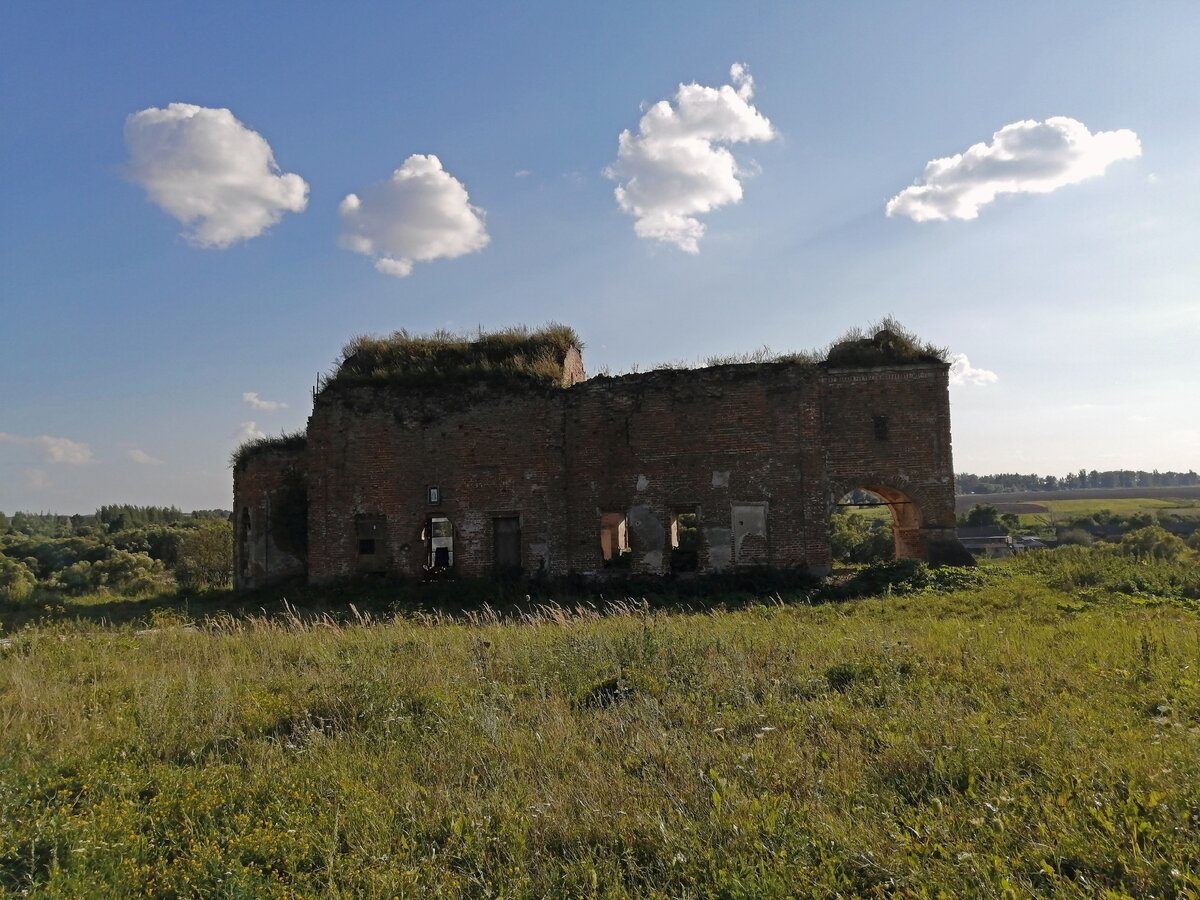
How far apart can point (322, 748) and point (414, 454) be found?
11.7 m

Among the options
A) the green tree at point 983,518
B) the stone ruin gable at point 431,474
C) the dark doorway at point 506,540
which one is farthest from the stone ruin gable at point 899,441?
the green tree at point 983,518

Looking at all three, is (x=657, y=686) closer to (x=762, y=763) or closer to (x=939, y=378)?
(x=762, y=763)

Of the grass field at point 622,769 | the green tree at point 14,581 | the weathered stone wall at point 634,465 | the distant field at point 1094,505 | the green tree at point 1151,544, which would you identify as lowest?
the distant field at point 1094,505

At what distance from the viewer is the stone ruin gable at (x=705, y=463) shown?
15.2 meters

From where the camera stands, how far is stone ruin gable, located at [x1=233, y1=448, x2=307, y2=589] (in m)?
17.9

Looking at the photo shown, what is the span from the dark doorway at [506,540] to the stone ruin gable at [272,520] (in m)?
5.09

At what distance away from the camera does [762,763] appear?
173 inches

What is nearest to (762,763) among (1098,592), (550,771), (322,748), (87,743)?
(550,771)

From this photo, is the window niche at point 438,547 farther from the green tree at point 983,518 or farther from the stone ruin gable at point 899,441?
the green tree at point 983,518

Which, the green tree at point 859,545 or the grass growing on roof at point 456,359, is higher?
the grass growing on roof at point 456,359

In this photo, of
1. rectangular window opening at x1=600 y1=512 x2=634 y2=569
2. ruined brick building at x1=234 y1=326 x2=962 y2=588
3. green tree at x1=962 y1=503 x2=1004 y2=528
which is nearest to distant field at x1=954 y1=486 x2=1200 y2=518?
green tree at x1=962 y1=503 x2=1004 y2=528

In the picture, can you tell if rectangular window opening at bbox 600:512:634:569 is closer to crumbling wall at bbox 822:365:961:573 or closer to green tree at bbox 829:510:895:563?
crumbling wall at bbox 822:365:961:573

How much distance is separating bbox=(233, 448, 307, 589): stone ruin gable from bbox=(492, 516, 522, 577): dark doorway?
5.09 m

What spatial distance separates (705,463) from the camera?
15.6m
